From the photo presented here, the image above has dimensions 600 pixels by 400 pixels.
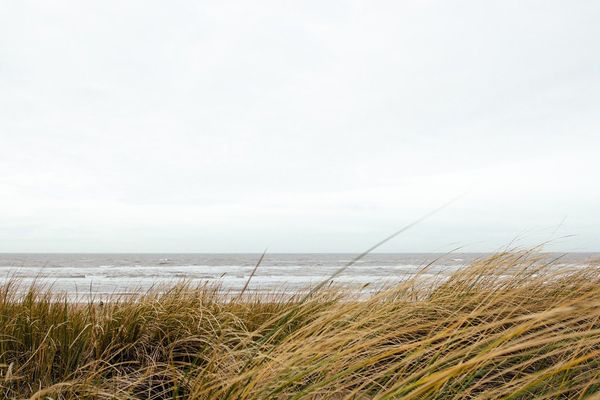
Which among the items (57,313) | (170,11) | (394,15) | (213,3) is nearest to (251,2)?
(213,3)

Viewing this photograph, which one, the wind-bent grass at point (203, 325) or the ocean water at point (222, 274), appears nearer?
the wind-bent grass at point (203, 325)

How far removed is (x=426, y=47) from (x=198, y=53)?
257 inches

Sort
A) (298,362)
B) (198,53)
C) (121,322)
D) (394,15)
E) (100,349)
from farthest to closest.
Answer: (198,53), (394,15), (121,322), (100,349), (298,362)

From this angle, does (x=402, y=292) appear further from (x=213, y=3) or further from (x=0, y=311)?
(x=213, y=3)

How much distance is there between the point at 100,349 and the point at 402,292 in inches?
74.4

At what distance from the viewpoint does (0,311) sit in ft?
9.25

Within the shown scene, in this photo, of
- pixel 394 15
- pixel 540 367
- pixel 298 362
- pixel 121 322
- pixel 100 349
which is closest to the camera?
pixel 298 362

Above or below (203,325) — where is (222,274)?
above

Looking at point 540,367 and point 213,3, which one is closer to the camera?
point 540,367

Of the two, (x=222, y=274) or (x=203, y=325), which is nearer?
(x=203, y=325)

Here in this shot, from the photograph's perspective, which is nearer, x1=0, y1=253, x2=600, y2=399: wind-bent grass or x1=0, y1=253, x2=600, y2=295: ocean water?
x1=0, y1=253, x2=600, y2=399: wind-bent grass

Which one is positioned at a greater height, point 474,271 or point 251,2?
point 251,2

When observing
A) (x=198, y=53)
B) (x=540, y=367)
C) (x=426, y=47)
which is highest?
(x=198, y=53)

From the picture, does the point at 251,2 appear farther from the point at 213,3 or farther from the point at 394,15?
the point at 394,15
